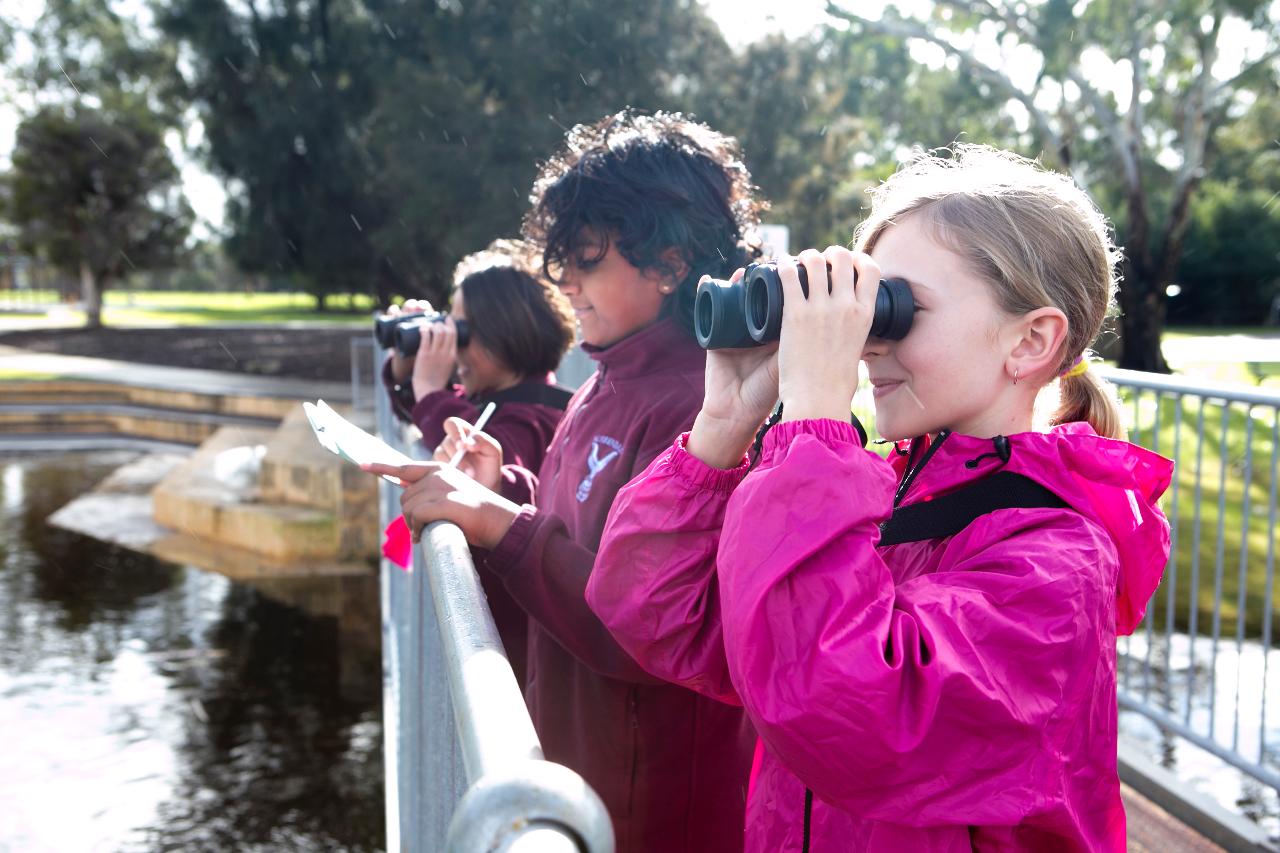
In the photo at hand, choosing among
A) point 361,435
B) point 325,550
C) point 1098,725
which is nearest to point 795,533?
point 1098,725

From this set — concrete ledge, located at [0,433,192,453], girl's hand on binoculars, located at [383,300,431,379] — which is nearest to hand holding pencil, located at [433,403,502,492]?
girl's hand on binoculars, located at [383,300,431,379]

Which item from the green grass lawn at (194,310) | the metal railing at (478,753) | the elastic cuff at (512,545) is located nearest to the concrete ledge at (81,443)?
the elastic cuff at (512,545)

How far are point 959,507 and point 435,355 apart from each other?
1.92m

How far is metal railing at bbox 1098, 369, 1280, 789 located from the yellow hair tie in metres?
1.83

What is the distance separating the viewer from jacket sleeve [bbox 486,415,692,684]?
1729 millimetres

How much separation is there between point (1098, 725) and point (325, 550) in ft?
27.8

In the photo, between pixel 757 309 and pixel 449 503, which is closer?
pixel 757 309

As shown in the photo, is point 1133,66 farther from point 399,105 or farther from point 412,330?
point 412,330

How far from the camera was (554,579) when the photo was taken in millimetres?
1726

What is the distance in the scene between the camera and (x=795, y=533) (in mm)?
1090

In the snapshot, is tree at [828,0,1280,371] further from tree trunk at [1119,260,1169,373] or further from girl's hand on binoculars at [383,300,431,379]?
girl's hand on binoculars at [383,300,431,379]

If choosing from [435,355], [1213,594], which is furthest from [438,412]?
[1213,594]

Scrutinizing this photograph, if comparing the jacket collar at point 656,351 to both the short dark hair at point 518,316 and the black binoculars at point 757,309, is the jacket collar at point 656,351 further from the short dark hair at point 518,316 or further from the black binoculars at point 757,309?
the short dark hair at point 518,316

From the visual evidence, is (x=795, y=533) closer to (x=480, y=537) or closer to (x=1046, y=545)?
(x=1046, y=545)
